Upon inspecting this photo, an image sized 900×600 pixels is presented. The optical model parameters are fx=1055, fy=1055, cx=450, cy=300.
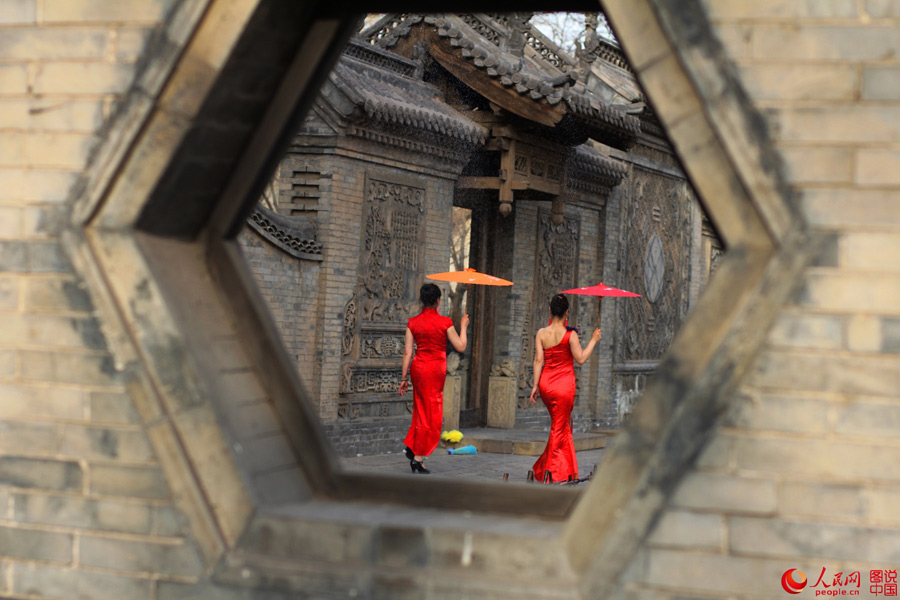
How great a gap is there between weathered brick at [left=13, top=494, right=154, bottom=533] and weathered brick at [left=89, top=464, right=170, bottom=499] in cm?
4

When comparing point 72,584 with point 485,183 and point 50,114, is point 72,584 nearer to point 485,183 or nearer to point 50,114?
point 50,114

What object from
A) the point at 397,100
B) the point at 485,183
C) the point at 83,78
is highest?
the point at 397,100

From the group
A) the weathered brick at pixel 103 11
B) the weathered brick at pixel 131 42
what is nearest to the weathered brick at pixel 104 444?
the weathered brick at pixel 131 42

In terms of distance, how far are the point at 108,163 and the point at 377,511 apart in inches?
66.9

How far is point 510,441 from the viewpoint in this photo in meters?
13.1

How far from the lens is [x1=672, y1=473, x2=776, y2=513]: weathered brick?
3.53m

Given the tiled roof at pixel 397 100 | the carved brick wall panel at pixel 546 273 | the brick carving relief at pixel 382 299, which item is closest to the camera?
the tiled roof at pixel 397 100

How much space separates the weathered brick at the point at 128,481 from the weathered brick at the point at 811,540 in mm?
2109

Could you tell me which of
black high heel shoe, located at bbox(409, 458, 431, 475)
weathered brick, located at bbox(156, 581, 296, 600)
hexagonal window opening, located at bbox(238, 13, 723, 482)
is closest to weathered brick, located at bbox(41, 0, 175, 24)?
weathered brick, located at bbox(156, 581, 296, 600)

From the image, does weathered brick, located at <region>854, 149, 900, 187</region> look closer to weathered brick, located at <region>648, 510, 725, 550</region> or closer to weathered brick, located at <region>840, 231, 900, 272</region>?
weathered brick, located at <region>840, 231, 900, 272</region>

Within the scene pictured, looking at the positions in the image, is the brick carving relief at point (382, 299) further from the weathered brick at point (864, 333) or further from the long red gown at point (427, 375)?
the weathered brick at point (864, 333)

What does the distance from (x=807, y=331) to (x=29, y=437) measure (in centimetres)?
299

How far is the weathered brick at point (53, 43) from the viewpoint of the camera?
13.7 ft

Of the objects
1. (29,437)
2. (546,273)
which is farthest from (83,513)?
(546,273)
